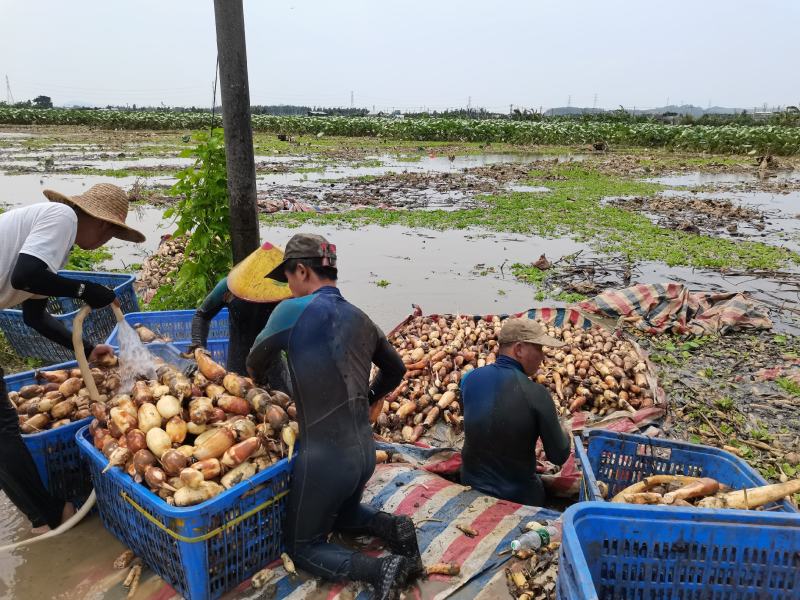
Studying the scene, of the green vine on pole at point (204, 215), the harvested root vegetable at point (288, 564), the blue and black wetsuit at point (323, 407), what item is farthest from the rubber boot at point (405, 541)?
the green vine on pole at point (204, 215)

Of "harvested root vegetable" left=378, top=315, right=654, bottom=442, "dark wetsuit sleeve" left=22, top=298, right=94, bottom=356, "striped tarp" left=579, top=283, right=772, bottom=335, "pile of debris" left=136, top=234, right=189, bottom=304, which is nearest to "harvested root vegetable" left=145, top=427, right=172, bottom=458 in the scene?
"dark wetsuit sleeve" left=22, top=298, right=94, bottom=356

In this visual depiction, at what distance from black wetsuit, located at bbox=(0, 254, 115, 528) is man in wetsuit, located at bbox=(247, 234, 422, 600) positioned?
107 cm

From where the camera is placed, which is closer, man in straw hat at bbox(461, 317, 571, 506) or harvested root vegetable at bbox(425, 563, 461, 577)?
harvested root vegetable at bbox(425, 563, 461, 577)

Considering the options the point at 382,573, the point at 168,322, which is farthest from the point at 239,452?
the point at 168,322

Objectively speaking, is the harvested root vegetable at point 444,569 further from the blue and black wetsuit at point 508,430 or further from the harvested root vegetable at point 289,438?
the harvested root vegetable at point 289,438

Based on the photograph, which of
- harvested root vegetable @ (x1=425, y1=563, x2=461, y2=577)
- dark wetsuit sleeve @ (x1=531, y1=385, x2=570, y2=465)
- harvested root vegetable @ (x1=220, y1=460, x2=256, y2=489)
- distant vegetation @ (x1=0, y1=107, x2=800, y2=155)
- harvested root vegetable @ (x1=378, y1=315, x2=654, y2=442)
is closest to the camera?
harvested root vegetable @ (x1=220, y1=460, x2=256, y2=489)

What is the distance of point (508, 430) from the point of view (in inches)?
126

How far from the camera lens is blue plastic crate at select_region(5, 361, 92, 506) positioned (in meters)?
3.10

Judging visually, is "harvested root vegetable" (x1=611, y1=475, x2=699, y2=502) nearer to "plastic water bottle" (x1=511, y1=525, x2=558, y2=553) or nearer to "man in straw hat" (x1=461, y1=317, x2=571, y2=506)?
"plastic water bottle" (x1=511, y1=525, x2=558, y2=553)

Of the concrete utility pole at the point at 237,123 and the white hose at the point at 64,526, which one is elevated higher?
the concrete utility pole at the point at 237,123

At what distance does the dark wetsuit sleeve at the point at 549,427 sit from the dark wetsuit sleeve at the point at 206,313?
212 cm

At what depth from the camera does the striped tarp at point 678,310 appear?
21.3 feet

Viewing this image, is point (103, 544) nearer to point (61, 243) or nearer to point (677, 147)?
point (61, 243)

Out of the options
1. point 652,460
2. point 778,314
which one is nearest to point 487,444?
point 652,460
